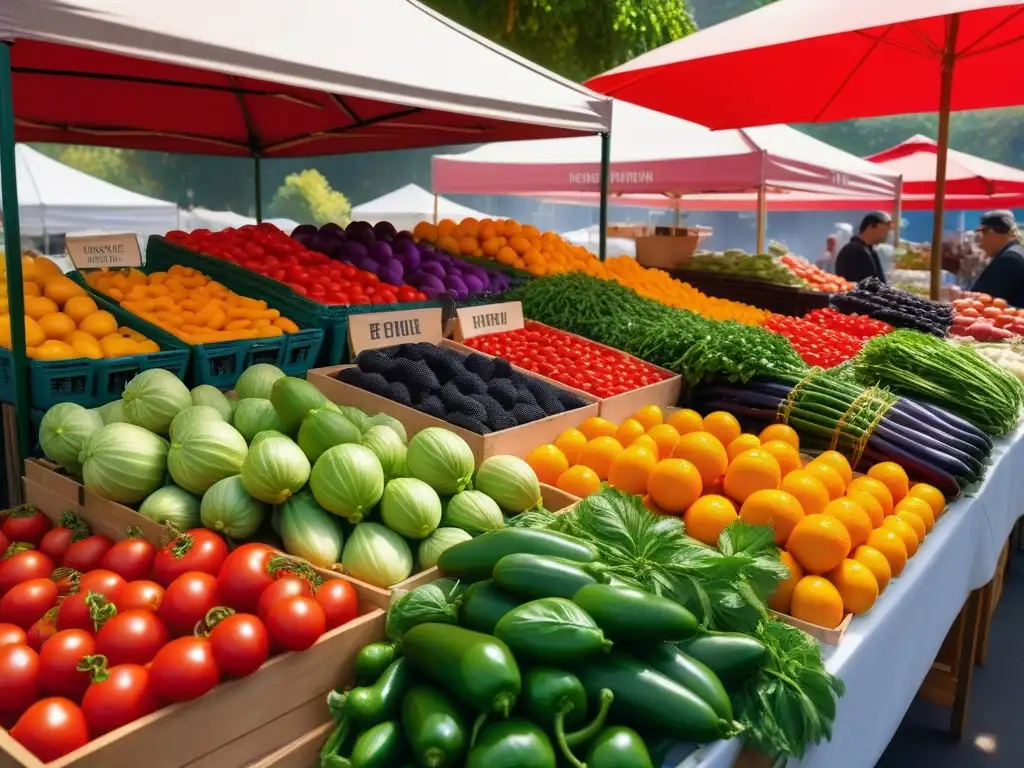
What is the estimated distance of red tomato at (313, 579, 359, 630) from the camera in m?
1.56

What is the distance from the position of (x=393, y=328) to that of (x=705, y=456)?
146 centimetres

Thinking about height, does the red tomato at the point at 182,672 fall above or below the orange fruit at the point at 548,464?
below

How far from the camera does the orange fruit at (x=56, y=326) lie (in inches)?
97.3

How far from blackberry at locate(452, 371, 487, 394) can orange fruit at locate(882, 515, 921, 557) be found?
4.16ft

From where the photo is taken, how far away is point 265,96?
5.04 meters

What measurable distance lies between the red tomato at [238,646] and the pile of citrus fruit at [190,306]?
1.50 meters

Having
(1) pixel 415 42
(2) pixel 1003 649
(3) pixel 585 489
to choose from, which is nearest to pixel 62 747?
(3) pixel 585 489

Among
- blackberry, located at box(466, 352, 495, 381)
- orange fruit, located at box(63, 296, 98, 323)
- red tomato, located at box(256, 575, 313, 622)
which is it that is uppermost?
orange fruit, located at box(63, 296, 98, 323)

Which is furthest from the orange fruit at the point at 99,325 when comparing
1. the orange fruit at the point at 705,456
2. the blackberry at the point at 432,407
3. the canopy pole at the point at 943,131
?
the canopy pole at the point at 943,131

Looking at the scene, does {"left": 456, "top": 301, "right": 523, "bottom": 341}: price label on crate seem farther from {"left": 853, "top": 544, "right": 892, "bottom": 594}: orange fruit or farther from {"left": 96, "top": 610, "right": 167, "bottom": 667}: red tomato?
{"left": 96, "top": 610, "right": 167, "bottom": 667}: red tomato

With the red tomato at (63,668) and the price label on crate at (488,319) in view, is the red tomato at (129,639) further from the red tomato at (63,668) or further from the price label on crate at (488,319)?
the price label on crate at (488,319)

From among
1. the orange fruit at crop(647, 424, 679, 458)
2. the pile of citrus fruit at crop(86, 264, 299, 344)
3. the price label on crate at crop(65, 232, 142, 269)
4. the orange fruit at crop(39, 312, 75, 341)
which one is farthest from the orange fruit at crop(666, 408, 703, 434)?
the price label on crate at crop(65, 232, 142, 269)

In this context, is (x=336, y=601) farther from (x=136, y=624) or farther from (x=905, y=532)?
(x=905, y=532)

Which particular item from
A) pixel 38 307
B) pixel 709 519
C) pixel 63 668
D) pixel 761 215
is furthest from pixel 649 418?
pixel 761 215
